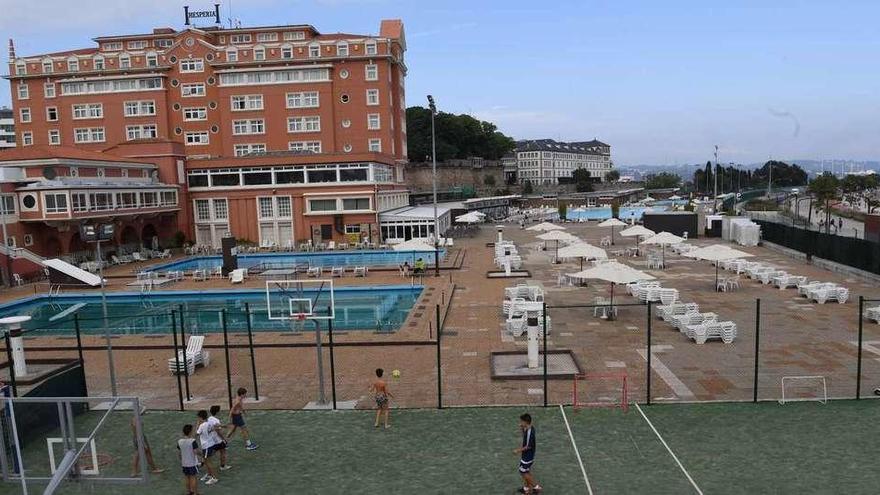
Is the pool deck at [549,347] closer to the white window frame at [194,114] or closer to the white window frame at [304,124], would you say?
the white window frame at [304,124]

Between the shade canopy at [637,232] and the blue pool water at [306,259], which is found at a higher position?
the shade canopy at [637,232]

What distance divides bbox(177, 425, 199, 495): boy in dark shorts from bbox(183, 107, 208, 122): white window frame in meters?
55.1

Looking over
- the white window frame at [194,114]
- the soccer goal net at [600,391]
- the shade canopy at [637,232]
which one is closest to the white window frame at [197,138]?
the white window frame at [194,114]

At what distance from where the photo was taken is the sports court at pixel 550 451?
9.62 m

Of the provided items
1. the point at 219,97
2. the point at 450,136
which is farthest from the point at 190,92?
the point at 450,136

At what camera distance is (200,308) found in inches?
1086

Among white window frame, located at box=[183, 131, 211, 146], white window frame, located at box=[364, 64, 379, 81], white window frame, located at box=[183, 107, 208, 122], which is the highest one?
white window frame, located at box=[364, 64, 379, 81]

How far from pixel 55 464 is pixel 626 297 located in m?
19.1

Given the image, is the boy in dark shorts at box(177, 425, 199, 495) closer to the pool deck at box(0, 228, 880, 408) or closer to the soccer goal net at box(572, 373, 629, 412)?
the pool deck at box(0, 228, 880, 408)

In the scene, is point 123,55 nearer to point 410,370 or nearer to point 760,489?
point 410,370

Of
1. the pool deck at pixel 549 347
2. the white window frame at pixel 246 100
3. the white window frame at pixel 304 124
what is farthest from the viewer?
the white window frame at pixel 304 124

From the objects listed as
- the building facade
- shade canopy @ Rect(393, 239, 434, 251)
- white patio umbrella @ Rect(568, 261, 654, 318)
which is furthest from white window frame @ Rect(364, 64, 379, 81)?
white patio umbrella @ Rect(568, 261, 654, 318)

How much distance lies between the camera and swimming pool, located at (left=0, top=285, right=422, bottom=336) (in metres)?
21.8

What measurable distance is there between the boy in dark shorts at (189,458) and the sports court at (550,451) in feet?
1.52
